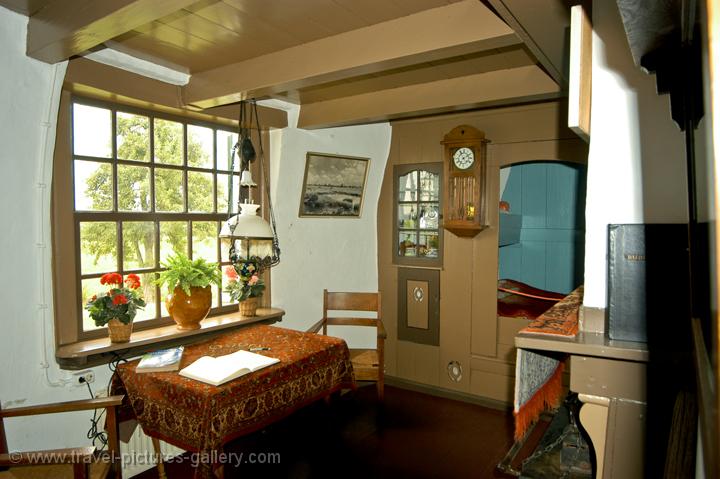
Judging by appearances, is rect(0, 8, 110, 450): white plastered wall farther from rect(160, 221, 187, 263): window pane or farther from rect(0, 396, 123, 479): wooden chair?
rect(160, 221, 187, 263): window pane

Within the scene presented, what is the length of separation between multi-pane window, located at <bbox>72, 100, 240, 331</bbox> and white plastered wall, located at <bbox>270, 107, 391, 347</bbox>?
0.44m

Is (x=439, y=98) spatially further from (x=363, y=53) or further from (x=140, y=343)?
(x=140, y=343)

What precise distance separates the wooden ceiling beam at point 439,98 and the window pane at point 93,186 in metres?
1.60

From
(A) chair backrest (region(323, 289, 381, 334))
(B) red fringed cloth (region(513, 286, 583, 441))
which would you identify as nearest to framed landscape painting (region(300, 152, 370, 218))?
(A) chair backrest (region(323, 289, 381, 334))

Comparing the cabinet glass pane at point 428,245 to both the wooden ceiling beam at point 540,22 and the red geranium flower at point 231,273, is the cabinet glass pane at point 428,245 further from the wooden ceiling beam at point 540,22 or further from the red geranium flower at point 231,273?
the wooden ceiling beam at point 540,22

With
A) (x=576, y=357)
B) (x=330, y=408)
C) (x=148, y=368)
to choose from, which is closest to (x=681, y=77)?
(x=576, y=357)

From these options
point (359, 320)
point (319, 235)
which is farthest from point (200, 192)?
point (359, 320)

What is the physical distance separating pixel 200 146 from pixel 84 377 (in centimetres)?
172

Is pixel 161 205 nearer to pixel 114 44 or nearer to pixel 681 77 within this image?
pixel 114 44

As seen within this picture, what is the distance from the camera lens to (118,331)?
2.74 m

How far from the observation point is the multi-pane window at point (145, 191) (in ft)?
9.33

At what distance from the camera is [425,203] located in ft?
14.3

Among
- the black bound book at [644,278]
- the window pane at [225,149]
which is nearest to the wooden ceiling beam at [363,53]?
the window pane at [225,149]

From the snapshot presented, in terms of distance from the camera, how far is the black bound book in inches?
49.9
